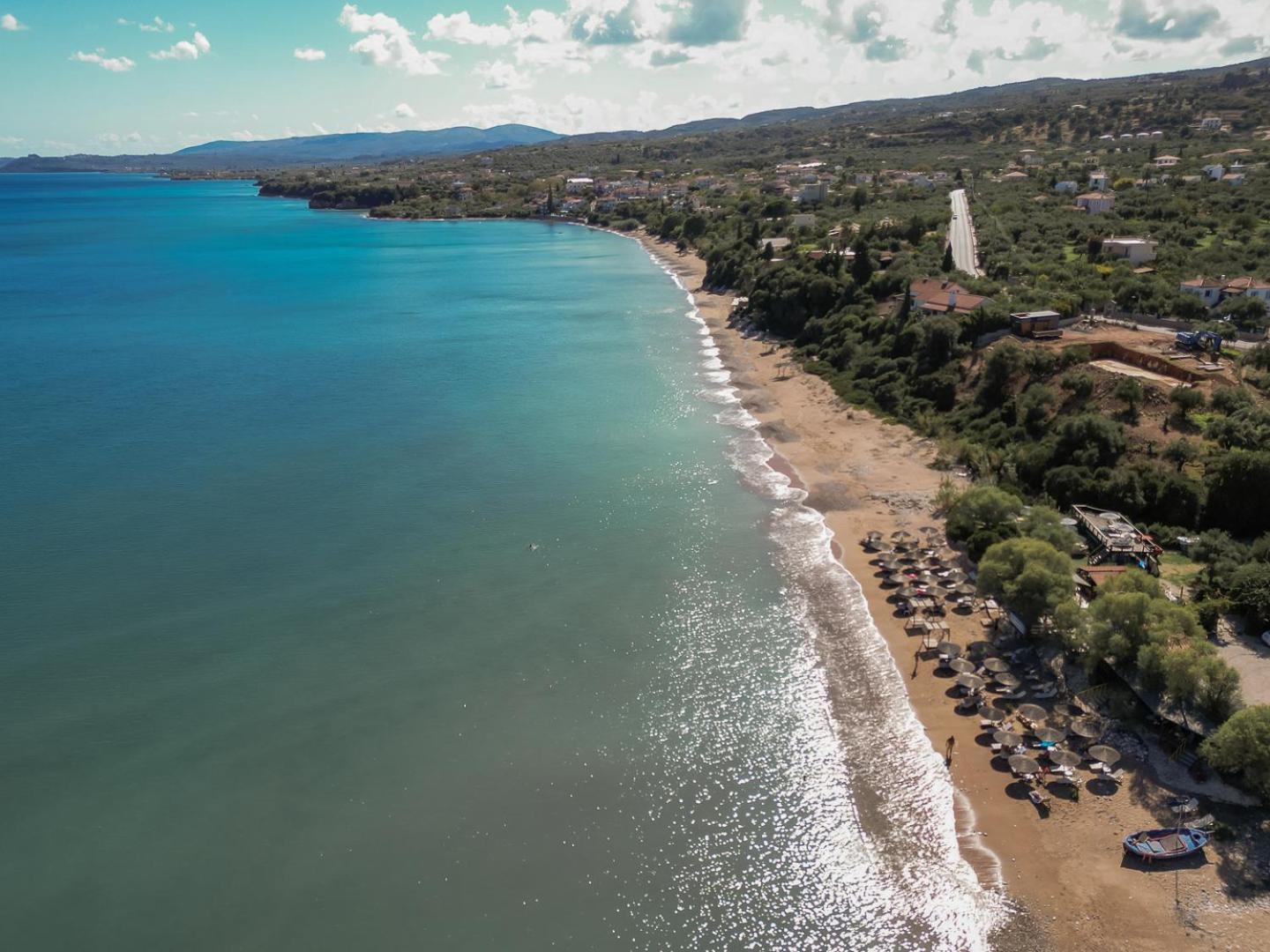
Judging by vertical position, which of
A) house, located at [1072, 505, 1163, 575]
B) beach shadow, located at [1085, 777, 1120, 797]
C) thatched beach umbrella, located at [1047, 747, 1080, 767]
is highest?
house, located at [1072, 505, 1163, 575]

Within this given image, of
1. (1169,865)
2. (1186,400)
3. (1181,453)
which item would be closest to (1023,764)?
(1169,865)

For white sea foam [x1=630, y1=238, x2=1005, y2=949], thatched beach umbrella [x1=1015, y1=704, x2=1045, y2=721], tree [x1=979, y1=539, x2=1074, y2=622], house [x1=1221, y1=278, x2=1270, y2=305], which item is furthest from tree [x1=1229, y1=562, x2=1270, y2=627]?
house [x1=1221, y1=278, x2=1270, y2=305]

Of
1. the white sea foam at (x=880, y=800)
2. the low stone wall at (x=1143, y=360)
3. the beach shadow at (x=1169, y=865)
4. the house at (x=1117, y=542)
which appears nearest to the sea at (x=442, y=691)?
the white sea foam at (x=880, y=800)

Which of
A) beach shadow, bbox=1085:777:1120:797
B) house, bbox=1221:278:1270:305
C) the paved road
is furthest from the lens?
the paved road

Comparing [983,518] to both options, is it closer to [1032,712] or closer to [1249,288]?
[1032,712]

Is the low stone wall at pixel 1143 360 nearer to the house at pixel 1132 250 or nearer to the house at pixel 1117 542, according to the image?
the house at pixel 1117 542

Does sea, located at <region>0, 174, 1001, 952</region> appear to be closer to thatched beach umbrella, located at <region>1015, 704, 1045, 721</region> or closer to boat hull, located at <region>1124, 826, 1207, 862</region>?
thatched beach umbrella, located at <region>1015, 704, 1045, 721</region>
